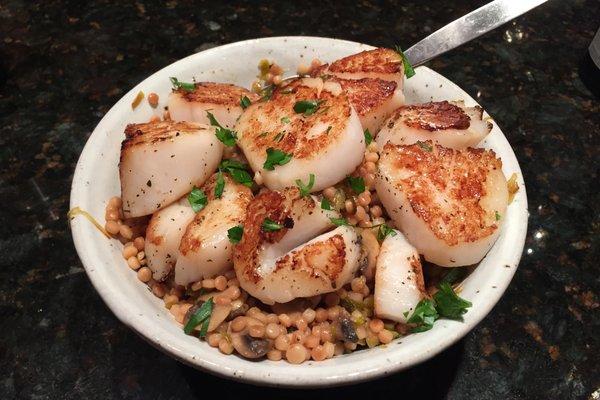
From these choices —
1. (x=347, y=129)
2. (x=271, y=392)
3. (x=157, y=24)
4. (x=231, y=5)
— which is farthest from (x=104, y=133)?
(x=231, y=5)

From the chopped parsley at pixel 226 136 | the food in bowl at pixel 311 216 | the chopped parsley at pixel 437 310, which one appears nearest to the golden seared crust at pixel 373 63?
the food in bowl at pixel 311 216

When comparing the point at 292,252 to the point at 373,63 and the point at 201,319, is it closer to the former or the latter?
the point at 201,319

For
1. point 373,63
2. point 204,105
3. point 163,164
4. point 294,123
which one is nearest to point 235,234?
point 163,164

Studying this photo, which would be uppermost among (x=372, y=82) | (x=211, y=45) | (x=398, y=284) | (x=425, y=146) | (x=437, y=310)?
(x=372, y=82)

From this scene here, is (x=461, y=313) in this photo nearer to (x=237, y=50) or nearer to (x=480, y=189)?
(x=480, y=189)

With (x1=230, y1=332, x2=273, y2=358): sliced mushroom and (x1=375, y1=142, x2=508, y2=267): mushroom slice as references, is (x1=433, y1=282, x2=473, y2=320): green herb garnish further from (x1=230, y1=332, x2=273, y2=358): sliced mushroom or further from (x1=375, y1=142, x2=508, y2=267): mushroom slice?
(x1=230, y1=332, x2=273, y2=358): sliced mushroom

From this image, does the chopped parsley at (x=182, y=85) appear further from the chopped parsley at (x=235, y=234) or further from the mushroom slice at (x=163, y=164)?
the chopped parsley at (x=235, y=234)
